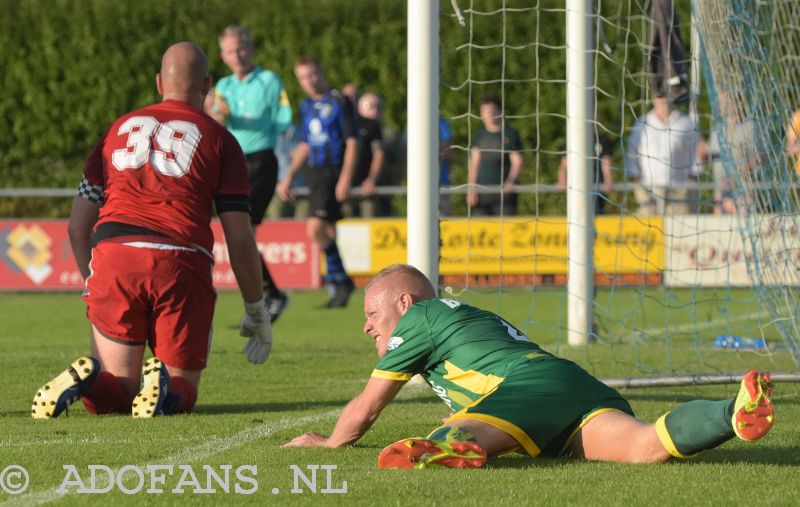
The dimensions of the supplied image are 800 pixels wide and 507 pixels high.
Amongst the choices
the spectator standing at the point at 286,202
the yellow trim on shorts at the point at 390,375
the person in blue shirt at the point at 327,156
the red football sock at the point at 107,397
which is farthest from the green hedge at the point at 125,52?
the yellow trim on shorts at the point at 390,375

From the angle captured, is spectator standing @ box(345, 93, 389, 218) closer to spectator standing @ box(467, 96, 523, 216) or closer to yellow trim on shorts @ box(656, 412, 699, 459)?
spectator standing @ box(467, 96, 523, 216)

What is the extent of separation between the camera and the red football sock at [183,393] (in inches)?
260

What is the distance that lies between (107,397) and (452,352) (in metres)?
2.00

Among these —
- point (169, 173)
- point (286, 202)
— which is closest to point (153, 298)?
point (169, 173)

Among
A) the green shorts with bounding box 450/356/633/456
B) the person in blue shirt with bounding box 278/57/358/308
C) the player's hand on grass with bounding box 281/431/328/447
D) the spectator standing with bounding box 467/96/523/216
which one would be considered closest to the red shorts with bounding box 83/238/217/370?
the player's hand on grass with bounding box 281/431/328/447

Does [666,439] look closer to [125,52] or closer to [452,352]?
[452,352]

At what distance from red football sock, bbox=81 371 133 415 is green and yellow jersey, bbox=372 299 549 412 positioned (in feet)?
5.79

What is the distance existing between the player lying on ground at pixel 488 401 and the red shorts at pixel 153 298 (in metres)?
1.44

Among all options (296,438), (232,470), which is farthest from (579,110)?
(232,470)

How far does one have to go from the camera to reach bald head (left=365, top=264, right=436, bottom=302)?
5.39 metres

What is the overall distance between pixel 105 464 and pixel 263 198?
6.40 metres

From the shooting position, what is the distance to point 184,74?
22.5 feet

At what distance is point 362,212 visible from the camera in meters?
18.3

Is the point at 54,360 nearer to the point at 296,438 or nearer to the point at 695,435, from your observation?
the point at 296,438
